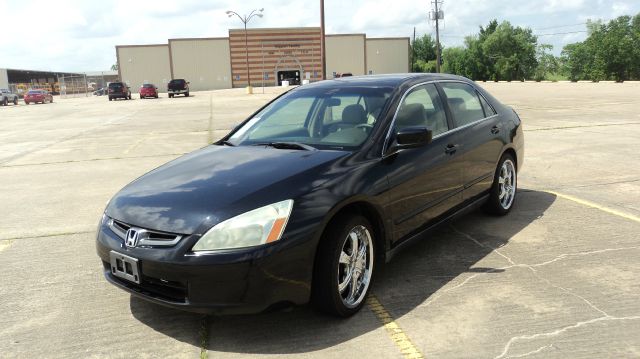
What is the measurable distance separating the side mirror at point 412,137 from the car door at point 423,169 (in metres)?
0.10

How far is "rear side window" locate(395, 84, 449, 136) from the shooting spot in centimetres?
418

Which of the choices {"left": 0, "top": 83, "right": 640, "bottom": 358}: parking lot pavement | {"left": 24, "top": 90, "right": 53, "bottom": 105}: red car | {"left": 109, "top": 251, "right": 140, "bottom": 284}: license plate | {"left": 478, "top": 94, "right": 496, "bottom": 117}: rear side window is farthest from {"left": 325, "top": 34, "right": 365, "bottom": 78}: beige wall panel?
{"left": 109, "top": 251, "right": 140, "bottom": 284}: license plate

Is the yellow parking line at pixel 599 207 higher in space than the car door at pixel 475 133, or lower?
lower

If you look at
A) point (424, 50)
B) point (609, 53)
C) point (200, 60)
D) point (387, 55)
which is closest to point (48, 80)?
point (200, 60)

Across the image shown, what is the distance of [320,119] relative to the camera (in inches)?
173

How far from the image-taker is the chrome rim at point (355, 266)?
3.42 m

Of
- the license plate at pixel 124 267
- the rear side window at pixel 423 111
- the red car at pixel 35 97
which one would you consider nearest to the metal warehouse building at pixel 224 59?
the red car at pixel 35 97

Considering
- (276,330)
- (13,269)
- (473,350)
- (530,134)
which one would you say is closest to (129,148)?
(13,269)

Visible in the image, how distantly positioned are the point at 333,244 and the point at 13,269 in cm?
316

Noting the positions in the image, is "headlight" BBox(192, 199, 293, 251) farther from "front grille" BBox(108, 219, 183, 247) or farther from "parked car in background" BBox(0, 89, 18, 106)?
"parked car in background" BBox(0, 89, 18, 106)

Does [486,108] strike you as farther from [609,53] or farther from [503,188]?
[609,53]

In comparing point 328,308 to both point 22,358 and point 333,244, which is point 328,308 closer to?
point 333,244

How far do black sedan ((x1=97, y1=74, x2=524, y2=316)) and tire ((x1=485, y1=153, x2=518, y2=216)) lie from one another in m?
0.48

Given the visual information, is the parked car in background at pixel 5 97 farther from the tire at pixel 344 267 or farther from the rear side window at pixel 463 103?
the tire at pixel 344 267
